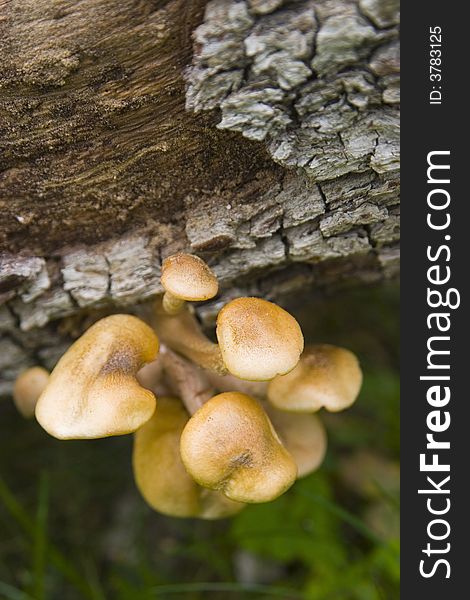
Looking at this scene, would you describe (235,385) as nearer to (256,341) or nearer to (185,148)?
(256,341)

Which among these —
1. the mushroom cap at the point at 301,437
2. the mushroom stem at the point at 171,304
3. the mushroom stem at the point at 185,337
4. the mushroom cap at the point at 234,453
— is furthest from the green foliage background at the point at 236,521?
the mushroom cap at the point at 234,453

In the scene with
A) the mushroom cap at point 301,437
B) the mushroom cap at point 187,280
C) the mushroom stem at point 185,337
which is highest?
the mushroom cap at point 187,280

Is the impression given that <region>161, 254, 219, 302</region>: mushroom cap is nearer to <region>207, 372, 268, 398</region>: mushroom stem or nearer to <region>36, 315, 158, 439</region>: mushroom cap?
<region>36, 315, 158, 439</region>: mushroom cap

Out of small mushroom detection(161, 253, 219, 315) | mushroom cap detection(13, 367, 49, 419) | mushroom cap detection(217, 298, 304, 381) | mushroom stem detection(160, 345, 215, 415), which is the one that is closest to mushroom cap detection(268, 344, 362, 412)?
mushroom stem detection(160, 345, 215, 415)

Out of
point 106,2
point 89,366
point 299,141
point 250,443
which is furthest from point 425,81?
point 89,366

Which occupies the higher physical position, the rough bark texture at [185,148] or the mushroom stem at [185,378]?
the rough bark texture at [185,148]

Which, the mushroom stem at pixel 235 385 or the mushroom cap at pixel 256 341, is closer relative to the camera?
the mushroom cap at pixel 256 341

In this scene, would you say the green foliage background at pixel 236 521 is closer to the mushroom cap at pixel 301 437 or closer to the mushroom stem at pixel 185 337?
the mushroom cap at pixel 301 437
